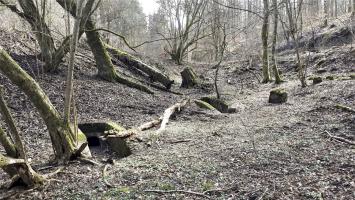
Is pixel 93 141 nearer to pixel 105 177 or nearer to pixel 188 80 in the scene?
pixel 105 177

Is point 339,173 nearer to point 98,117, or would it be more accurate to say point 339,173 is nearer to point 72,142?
point 72,142

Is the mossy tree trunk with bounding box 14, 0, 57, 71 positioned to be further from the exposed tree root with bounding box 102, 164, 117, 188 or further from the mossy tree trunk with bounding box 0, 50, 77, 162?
the exposed tree root with bounding box 102, 164, 117, 188

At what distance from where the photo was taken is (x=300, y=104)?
885cm

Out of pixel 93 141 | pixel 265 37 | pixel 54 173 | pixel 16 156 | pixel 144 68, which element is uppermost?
pixel 265 37

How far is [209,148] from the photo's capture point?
18.9 ft

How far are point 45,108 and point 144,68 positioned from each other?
8210 mm

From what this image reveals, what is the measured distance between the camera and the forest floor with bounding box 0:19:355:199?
4.17 m

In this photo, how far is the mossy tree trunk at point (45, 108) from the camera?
4438 mm

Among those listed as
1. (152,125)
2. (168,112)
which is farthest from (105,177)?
(168,112)

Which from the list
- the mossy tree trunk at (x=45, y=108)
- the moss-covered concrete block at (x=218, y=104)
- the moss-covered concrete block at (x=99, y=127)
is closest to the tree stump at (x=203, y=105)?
the moss-covered concrete block at (x=218, y=104)

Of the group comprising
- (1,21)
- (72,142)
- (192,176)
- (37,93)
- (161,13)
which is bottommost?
(192,176)

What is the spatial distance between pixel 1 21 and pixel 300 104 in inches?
348

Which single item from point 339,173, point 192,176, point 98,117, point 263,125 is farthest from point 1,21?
point 339,173

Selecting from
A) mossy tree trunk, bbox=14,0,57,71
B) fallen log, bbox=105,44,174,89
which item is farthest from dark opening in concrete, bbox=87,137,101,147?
fallen log, bbox=105,44,174,89
